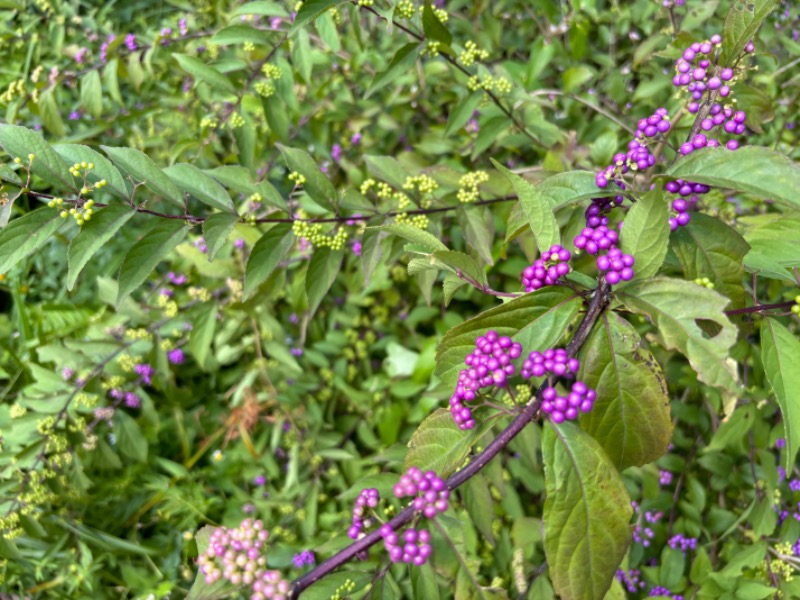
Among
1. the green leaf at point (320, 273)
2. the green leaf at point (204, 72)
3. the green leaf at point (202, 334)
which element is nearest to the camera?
the green leaf at point (320, 273)

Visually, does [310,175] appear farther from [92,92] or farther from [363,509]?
[92,92]

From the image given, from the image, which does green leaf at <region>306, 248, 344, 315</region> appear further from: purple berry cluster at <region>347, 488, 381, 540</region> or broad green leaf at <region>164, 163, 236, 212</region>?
purple berry cluster at <region>347, 488, 381, 540</region>

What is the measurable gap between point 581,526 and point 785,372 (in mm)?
664

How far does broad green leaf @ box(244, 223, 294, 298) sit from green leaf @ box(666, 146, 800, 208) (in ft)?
4.38

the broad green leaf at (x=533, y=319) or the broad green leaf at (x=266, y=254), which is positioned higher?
the broad green leaf at (x=533, y=319)

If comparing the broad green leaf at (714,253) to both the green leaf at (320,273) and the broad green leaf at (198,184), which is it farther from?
the broad green leaf at (198,184)

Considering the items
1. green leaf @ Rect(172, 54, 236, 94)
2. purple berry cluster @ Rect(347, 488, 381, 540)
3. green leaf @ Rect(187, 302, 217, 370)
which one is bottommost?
green leaf @ Rect(187, 302, 217, 370)

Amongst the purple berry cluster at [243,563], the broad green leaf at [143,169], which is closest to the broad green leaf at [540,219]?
the purple berry cluster at [243,563]

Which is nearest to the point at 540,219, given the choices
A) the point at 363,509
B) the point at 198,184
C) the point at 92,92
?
the point at 363,509

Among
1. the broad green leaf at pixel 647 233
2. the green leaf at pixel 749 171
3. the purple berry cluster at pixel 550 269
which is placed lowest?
the purple berry cluster at pixel 550 269

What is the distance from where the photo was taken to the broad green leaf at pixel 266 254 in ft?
6.51

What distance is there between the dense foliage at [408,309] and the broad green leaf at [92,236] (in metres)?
0.01

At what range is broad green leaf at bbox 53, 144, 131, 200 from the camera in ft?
5.46

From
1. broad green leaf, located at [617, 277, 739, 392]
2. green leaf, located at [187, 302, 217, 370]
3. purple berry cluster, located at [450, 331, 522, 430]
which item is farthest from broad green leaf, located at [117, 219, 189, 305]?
broad green leaf, located at [617, 277, 739, 392]
